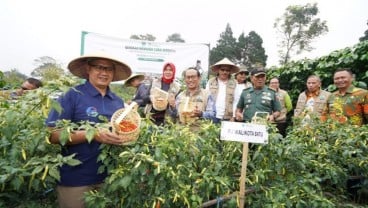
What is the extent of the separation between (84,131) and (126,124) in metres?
0.24

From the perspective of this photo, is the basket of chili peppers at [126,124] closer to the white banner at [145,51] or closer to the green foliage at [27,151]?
the green foliage at [27,151]

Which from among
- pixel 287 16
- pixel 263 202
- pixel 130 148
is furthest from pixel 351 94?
pixel 287 16

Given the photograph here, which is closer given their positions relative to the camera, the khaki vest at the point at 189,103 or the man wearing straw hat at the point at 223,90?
the khaki vest at the point at 189,103

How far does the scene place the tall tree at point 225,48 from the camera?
1688 inches

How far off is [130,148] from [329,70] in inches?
198

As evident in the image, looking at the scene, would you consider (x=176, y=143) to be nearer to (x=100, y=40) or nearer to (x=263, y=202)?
(x=263, y=202)

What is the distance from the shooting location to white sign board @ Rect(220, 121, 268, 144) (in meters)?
2.24

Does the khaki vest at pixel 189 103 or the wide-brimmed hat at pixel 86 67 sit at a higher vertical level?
the wide-brimmed hat at pixel 86 67

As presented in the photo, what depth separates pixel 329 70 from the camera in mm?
5836

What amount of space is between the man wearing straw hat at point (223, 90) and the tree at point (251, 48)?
1526 inches

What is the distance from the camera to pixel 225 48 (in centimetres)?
4431

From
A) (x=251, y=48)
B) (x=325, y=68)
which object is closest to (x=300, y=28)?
(x=251, y=48)

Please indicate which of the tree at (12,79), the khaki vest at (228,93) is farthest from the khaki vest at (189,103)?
the tree at (12,79)

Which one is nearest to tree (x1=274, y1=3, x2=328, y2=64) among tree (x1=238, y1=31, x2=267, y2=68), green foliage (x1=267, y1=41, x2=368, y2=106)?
tree (x1=238, y1=31, x2=267, y2=68)
